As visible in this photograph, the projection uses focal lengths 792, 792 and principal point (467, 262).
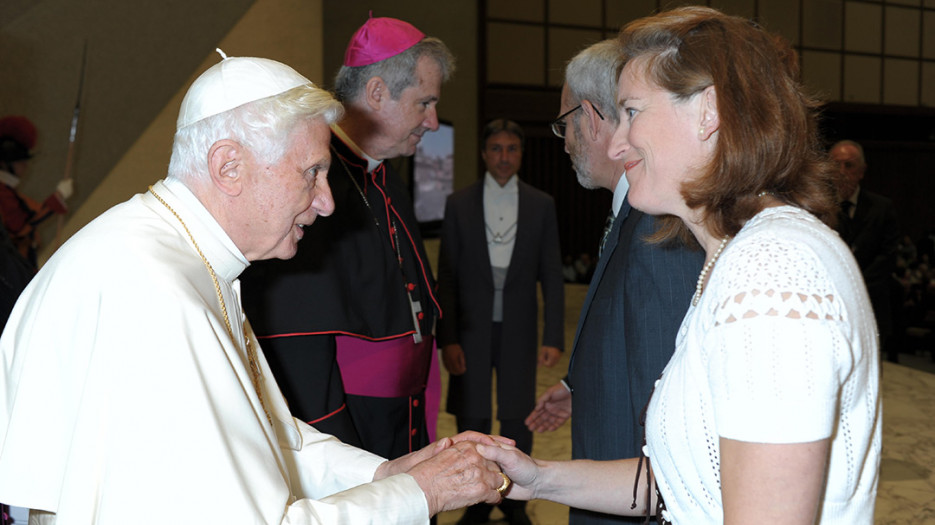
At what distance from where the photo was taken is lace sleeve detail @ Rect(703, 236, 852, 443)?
1.01 meters

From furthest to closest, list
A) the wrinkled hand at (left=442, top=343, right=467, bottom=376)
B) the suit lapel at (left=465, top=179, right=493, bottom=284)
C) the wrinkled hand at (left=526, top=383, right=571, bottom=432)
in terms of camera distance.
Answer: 1. the suit lapel at (left=465, top=179, right=493, bottom=284)
2. the wrinkled hand at (left=442, top=343, right=467, bottom=376)
3. the wrinkled hand at (left=526, top=383, right=571, bottom=432)

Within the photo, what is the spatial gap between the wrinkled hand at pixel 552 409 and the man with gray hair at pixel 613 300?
1.49 ft

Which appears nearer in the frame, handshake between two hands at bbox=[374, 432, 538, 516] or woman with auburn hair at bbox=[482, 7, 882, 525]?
woman with auburn hair at bbox=[482, 7, 882, 525]

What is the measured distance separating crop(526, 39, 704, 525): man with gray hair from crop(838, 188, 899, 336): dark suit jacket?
4202 mm

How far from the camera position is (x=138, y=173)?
16.4 feet

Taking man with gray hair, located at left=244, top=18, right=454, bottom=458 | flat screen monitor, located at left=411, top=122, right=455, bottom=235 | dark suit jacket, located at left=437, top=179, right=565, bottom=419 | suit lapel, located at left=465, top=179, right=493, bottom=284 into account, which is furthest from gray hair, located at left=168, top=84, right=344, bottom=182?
flat screen monitor, located at left=411, top=122, right=455, bottom=235

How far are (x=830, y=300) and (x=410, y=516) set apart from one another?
3.03ft

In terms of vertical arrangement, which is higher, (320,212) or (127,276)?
(320,212)

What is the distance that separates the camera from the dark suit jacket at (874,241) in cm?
582

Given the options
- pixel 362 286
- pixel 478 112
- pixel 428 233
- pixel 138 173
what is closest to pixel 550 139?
pixel 478 112

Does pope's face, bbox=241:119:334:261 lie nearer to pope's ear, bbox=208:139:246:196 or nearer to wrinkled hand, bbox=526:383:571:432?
pope's ear, bbox=208:139:246:196

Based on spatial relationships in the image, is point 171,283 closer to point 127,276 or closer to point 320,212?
point 127,276

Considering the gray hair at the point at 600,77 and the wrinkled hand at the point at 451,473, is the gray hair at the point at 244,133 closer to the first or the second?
the wrinkled hand at the point at 451,473

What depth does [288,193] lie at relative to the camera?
164cm
